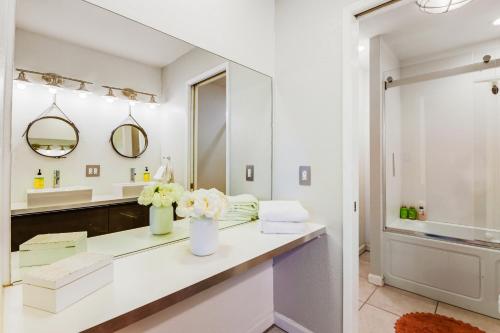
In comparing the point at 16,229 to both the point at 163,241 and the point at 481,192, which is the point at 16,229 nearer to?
the point at 163,241

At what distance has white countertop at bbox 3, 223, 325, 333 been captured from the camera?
600 mm

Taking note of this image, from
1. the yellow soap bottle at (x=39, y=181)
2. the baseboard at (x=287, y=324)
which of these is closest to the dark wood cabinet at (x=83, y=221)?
the yellow soap bottle at (x=39, y=181)

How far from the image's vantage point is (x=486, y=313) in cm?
190

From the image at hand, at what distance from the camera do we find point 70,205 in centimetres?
95

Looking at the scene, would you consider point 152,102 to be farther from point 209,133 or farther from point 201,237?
point 201,237

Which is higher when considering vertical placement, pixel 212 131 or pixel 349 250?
pixel 212 131

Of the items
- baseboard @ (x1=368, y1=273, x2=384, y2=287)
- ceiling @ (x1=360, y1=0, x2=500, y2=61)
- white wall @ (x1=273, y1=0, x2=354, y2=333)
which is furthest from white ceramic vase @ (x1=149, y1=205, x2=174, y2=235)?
baseboard @ (x1=368, y1=273, x2=384, y2=287)

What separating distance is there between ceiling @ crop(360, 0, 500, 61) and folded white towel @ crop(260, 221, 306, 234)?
181 cm

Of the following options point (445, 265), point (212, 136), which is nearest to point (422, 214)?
point (445, 265)

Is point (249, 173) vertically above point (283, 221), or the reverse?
point (249, 173)

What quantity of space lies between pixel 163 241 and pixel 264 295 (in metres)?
0.98

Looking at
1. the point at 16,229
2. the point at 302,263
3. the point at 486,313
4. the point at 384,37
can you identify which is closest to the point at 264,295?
the point at 302,263

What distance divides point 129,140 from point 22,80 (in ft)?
1.35

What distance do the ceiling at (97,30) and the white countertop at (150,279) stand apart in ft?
3.01
